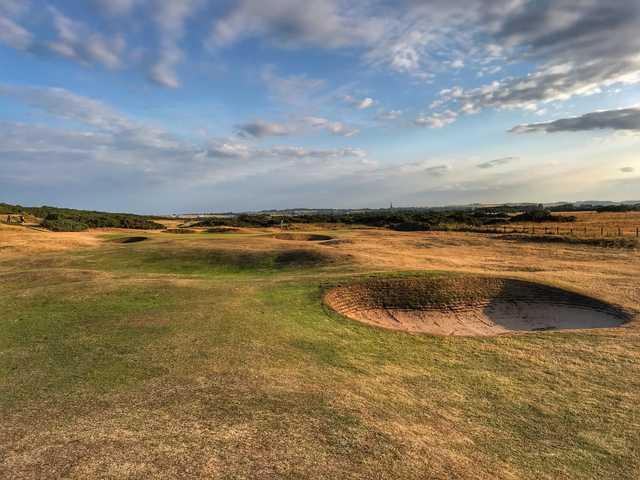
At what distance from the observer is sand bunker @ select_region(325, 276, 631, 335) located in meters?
14.2

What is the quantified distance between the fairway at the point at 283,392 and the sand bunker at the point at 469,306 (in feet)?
3.50

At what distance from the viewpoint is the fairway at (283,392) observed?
479cm

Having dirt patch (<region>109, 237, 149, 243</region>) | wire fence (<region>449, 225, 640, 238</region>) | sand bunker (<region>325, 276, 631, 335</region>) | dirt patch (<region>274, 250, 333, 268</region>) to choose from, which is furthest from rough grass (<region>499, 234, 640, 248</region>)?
dirt patch (<region>109, 237, 149, 243</region>)

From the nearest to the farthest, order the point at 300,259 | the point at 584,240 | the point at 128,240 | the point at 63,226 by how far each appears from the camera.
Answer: the point at 300,259, the point at 128,240, the point at 584,240, the point at 63,226

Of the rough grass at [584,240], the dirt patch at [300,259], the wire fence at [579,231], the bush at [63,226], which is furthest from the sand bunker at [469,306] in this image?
the bush at [63,226]

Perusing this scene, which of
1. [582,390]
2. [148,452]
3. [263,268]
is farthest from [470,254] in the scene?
[148,452]

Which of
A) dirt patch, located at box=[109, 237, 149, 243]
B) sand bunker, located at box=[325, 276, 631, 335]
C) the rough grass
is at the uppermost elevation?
dirt patch, located at box=[109, 237, 149, 243]

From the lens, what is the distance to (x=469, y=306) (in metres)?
15.9

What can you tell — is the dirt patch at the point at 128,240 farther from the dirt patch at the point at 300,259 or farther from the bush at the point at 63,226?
the bush at the point at 63,226

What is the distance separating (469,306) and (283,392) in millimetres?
11456

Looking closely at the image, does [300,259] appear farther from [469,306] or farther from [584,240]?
[584,240]

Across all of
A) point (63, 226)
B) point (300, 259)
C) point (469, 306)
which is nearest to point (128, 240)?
point (300, 259)

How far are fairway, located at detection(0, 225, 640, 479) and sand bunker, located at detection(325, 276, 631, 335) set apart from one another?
1066 millimetres

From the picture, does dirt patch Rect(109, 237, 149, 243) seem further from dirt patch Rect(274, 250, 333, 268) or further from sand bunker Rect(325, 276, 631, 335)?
sand bunker Rect(325, 276, 631, 335)
